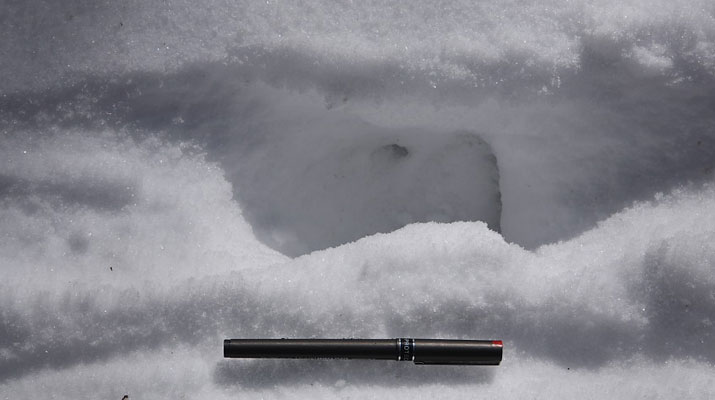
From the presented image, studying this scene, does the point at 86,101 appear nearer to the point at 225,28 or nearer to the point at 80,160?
the point at 80,160

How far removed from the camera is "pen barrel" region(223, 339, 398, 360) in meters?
1.09

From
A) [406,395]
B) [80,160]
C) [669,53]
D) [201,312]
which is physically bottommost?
[406,395]

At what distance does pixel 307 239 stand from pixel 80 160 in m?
0.42

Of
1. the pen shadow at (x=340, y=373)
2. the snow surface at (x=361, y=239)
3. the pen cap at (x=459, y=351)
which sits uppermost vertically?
the snow surface at (x=361, y=239)

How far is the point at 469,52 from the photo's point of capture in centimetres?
114

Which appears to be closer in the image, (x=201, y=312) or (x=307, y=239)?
(x=201, y=312)

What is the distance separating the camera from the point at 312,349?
109cm

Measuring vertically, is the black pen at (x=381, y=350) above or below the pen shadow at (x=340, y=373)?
above

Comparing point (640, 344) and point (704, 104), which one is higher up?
point (704, 104)

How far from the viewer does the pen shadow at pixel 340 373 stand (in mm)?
1105

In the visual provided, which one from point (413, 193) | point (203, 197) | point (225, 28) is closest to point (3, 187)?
point (203, 197)

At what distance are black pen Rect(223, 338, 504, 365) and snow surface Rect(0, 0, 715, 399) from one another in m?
0.03

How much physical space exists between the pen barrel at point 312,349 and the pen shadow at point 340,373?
0.03m

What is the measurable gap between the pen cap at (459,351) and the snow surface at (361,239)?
28 millimetres
